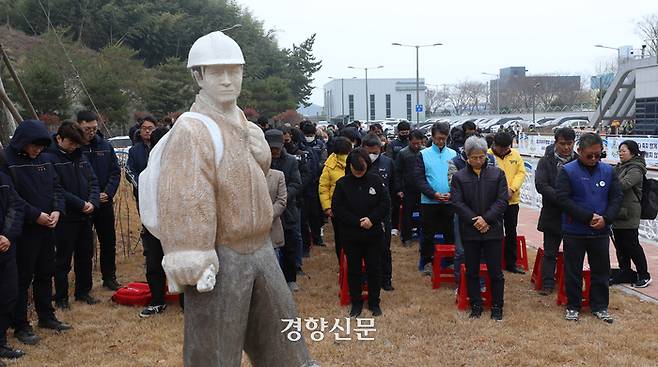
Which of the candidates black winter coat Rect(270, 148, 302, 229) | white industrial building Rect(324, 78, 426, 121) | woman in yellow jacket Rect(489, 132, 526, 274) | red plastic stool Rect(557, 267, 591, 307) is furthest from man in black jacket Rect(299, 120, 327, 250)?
white industrial building Rect(324, 78, 426, 121)

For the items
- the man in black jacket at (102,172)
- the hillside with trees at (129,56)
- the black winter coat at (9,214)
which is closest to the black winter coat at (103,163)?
the man in black jacket at (102,172)

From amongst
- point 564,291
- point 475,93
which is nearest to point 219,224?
point 564,291

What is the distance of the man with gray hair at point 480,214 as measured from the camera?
17.6ft

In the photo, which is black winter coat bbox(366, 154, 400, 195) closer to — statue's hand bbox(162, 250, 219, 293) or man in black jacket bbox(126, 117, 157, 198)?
man in black jacket bbox(126, 117, 157, 198)

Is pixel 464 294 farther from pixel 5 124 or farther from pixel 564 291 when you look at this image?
pixel 5 124

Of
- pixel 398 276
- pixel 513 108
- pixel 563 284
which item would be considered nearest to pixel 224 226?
pixel 563 284

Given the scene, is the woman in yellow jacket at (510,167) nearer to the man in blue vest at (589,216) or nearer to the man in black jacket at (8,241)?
the man in blue vest at (589,216)

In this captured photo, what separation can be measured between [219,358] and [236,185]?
729 millimetres

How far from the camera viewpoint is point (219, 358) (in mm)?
2631

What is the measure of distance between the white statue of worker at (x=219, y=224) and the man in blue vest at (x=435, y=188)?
4173 millimetres

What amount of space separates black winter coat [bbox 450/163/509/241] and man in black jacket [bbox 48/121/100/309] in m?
3.29

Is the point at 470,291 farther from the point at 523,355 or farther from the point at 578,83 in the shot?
the point at 578,83

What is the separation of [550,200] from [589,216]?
889 millimetres

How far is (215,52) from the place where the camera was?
2707 mm
